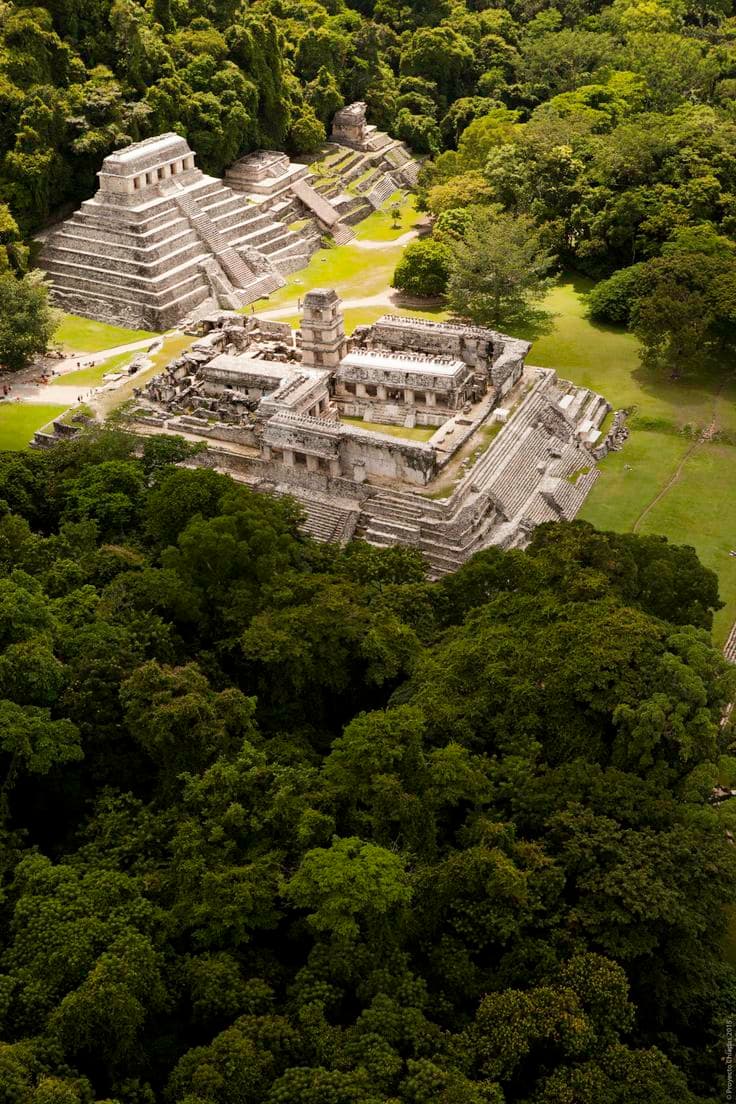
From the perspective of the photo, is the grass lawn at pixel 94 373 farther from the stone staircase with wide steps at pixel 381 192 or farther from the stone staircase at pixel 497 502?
the stone staircase with wide steps at pixel 381 192

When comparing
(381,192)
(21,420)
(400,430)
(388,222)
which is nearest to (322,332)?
(400,430)

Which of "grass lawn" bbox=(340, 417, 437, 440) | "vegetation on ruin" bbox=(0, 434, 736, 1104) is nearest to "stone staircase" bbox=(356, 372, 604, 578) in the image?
"grass lawn" bbox=(340, 417, 437, 440)

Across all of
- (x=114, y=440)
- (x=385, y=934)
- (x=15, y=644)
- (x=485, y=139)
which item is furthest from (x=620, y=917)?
(x=485, y=139)

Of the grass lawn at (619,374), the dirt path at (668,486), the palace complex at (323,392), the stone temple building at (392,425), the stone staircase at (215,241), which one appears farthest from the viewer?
the stone staircase at (215,241)

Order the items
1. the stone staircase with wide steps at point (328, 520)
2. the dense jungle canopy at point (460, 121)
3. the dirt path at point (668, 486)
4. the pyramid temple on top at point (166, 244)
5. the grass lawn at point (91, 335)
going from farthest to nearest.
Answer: the pyramid temple on top at point (166, 244), the dense jungle canopy at point (460, 121), the grass lawn at point (91, 335), the dirt path at point (668, 486), the stone staircase with wide steps at point (328, 520)

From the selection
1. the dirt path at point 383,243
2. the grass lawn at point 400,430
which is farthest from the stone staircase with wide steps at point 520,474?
the dirt path at point 383,243

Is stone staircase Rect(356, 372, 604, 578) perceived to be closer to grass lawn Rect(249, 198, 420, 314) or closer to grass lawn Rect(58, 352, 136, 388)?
grass lawn Rect(58, 352, 136, 388)
